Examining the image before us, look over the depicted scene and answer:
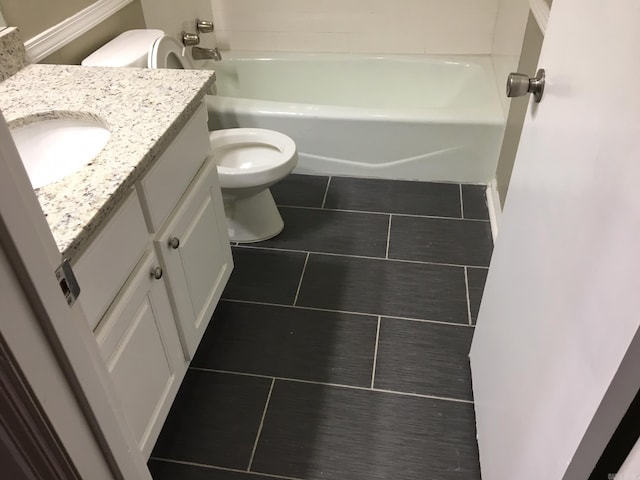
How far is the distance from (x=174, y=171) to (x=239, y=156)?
0.92 meters

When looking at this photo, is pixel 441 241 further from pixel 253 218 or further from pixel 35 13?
pixel 35 13

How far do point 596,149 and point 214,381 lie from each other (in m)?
1.34

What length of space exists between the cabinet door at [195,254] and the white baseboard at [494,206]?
114cm

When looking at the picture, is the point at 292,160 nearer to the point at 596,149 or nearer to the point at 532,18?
the point at 532,18

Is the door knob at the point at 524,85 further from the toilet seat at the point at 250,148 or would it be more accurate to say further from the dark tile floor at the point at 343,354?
the toilet seat at the point at 250,148

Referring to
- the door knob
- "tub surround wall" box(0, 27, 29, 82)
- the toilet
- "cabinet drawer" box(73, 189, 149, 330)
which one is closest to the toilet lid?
the toilet

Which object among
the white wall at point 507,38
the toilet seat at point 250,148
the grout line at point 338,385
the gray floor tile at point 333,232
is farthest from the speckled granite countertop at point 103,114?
the white wall at point 507,38

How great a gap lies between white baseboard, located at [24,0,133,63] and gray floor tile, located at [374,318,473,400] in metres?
1.40

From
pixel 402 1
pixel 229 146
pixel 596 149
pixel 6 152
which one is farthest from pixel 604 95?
pixel 402 1

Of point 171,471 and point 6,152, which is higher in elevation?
point 6,152

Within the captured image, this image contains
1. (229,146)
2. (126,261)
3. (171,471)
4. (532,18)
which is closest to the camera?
(126,261)

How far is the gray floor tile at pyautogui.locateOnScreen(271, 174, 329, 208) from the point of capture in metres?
2.52

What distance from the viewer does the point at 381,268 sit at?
2.13m

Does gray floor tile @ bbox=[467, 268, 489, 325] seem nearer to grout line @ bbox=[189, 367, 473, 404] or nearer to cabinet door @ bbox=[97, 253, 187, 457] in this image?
grout line @ bbox=[189, 367, 473, 404]
